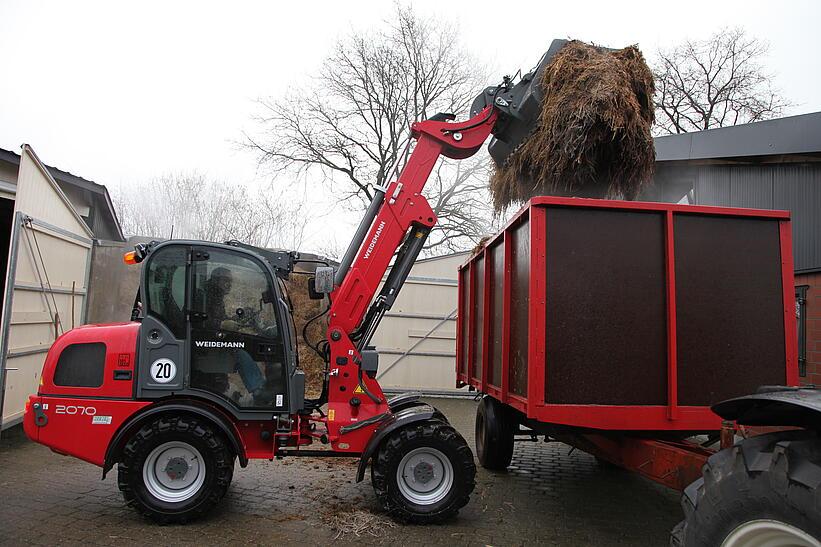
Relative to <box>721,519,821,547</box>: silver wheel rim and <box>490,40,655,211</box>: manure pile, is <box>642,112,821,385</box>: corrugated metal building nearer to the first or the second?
<box>490,40,655,211</box>: manure pile

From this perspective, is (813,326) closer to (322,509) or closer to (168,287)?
(322,509)

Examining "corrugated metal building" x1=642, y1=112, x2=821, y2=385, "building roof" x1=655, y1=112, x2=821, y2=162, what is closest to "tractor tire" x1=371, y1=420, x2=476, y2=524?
"corrugated metal building" x1=642, y1=112, x2=821, y2=385

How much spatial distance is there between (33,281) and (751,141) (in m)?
11.3

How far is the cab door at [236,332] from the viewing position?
16.2 ft

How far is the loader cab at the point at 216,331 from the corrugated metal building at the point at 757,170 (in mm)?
6602

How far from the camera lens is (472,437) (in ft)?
28.4

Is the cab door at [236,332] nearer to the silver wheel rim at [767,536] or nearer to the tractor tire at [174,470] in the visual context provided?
the tractor tire at [174,470]

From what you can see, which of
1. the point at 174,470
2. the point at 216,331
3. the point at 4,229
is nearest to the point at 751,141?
the point at 216,331

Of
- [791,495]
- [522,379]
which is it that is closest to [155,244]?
[522,379]

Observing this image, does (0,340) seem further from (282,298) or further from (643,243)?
(643,243)

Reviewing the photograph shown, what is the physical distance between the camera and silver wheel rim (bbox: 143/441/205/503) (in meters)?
4.73

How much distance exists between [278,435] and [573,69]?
4.09 m

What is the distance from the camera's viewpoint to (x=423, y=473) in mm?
4941

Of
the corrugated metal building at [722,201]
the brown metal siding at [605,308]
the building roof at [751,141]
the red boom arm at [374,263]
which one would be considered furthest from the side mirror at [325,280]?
the building roof at [751,141]
